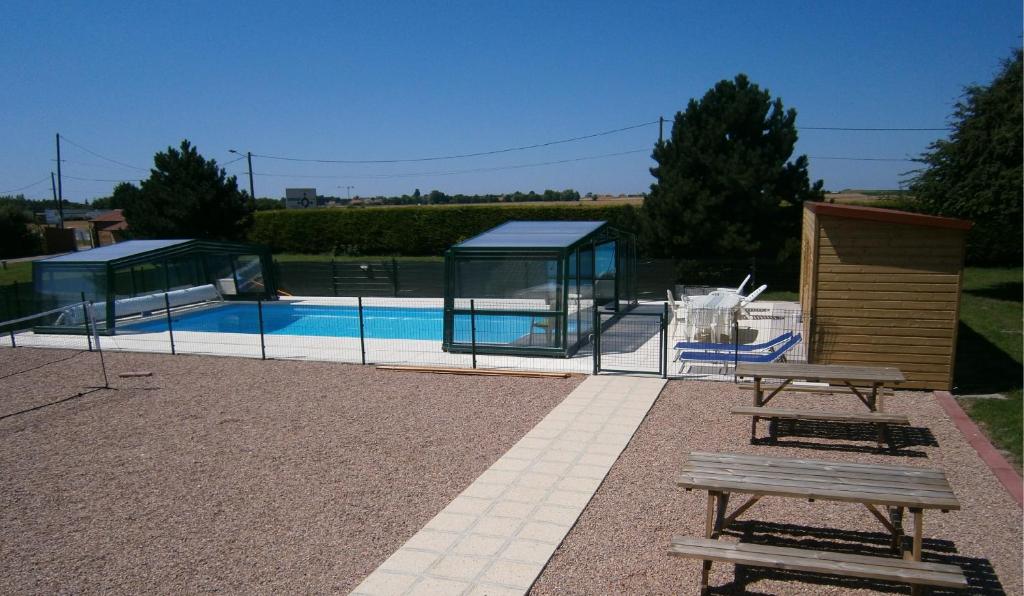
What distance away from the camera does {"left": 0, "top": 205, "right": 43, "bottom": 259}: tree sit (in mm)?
37969

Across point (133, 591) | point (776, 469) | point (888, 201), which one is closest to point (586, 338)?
point (776, 469)

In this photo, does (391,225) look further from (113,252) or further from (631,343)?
(631,343)

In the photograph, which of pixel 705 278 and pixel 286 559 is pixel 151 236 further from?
pixel 286 559

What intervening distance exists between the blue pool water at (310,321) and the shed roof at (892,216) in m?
8.47

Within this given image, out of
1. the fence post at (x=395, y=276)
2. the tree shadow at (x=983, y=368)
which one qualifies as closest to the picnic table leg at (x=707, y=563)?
the tree shadow at (x=983, y=368)

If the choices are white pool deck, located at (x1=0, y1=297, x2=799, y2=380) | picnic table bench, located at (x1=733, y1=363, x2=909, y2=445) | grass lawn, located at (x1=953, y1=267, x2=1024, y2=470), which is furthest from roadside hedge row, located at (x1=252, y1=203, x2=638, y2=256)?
picnic table bench, located at (x1=733, y1=363, x2=909, y2=445)

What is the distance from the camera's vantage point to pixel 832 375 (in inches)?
305

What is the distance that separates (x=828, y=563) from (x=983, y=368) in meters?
8.59

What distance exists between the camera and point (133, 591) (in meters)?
4.72

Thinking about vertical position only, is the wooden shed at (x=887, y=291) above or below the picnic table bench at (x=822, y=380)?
above

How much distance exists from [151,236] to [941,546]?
29472 mm

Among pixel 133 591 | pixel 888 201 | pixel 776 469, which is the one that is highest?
pixel 888 201

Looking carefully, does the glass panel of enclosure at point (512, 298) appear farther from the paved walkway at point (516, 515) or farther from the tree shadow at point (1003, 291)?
the tree shadow at point (1003, 291)

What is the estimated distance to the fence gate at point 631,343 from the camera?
10.7 metres
